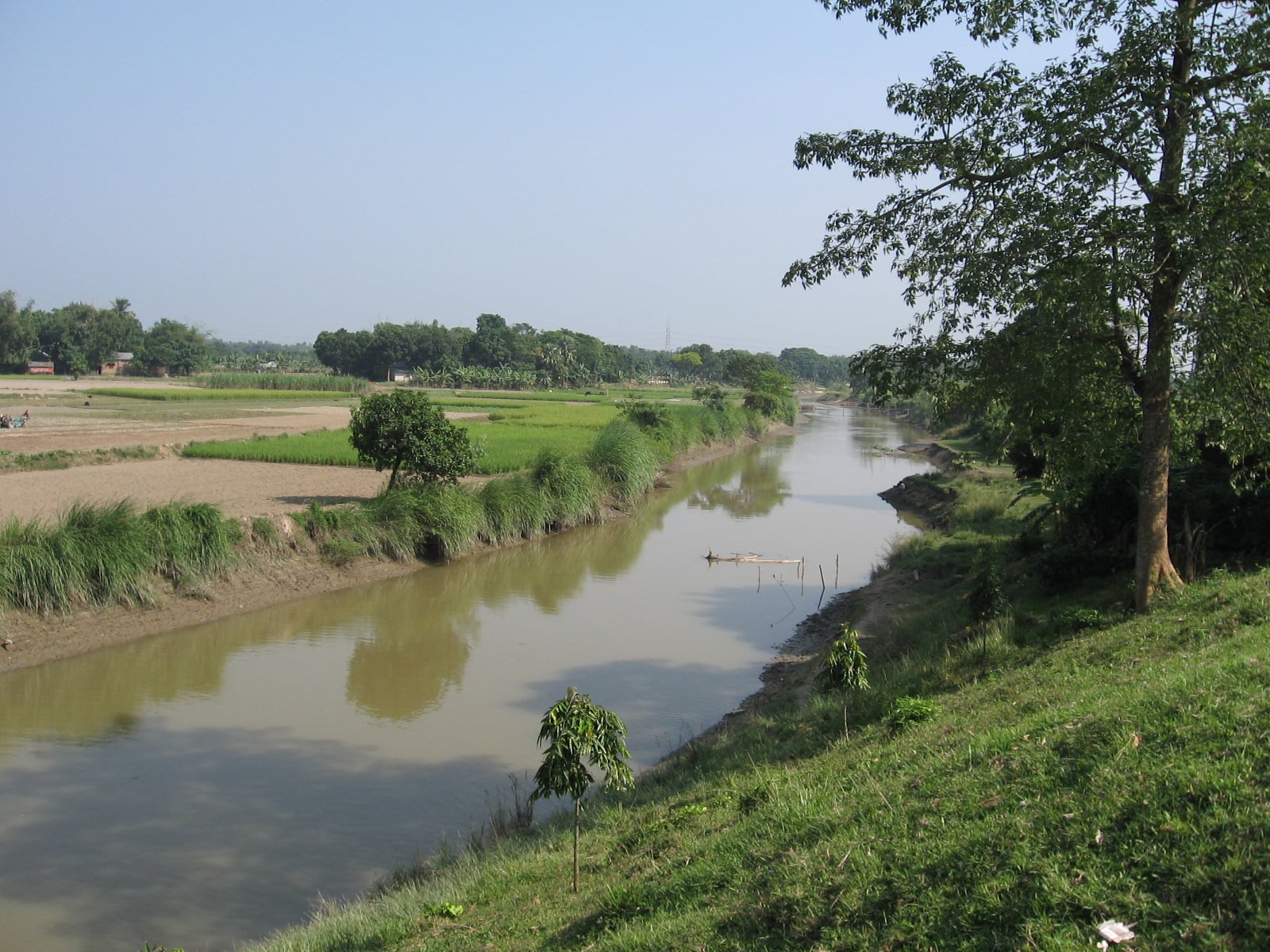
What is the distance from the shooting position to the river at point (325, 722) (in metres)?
8.42

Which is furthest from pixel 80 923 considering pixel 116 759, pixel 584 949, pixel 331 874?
pixel 584 949

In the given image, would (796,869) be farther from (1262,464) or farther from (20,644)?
(20,644)

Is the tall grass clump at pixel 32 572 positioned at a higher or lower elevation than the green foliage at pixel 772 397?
lower

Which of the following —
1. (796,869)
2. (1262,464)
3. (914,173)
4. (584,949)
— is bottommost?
(584,949)

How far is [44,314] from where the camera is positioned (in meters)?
108

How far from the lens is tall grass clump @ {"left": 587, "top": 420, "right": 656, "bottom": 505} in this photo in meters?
31.3

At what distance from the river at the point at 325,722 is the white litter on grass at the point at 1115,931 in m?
6.47

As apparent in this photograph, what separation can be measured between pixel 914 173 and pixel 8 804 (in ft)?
37.4

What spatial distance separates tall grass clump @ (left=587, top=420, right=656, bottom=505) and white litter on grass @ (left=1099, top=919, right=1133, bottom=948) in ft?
88.7

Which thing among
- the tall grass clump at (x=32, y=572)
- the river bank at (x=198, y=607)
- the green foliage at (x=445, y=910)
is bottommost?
the river bank at (x=198, y=607)

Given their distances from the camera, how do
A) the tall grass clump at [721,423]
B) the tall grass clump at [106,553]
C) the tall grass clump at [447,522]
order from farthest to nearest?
1. the tall grass clump at [721,423]
2. the tall grass clump at [447,522]
3. the tall grass clump at [106,553]

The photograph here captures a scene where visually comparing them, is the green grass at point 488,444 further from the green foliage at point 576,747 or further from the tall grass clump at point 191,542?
the green foliage at point 576,747

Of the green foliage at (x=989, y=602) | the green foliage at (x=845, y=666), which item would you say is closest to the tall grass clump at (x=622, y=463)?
the green foliage at (x=989, y=602)

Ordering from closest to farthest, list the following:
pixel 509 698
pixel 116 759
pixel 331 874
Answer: pixel 331 874 < pixel 116 759 < pixel 509 698
